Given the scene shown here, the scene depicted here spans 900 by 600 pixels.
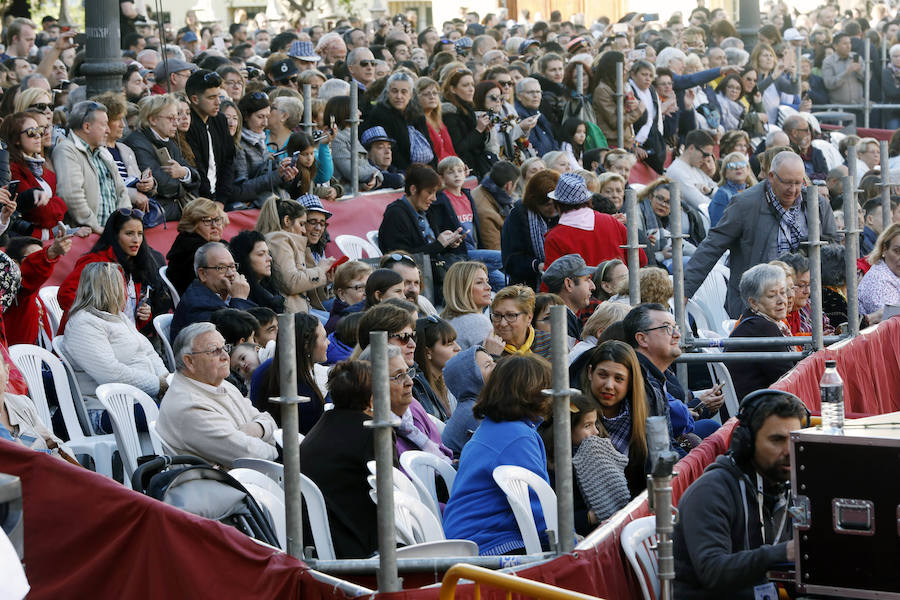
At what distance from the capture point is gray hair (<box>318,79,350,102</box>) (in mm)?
14516

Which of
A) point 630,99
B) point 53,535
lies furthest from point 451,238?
point 53,535

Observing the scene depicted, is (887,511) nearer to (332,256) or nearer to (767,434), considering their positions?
(767,434)

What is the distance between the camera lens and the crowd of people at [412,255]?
662 centimetres

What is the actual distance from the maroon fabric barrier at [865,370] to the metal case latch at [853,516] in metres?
2.64

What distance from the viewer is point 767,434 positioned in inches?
221

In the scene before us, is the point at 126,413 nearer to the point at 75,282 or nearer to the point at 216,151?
the point at 75,282

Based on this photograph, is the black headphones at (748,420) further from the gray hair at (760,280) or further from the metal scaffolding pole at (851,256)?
the metal scaffolding pole at (851,256)

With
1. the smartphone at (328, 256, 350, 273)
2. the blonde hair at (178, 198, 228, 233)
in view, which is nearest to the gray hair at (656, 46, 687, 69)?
the smartphone at (328, 256, 350, 273)

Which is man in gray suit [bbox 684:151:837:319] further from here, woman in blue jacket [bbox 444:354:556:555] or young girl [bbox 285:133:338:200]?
woman in blue jacket [bbox 444:354:556:555]

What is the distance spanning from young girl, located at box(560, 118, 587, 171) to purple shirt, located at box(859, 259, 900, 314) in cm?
551

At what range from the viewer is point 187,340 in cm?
728

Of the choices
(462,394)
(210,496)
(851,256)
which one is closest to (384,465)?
(210,496)

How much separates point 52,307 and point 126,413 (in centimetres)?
170

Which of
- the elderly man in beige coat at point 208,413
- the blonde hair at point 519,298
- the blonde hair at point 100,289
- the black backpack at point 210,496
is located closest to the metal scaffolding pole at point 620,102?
the blonde hair at point 519,298
